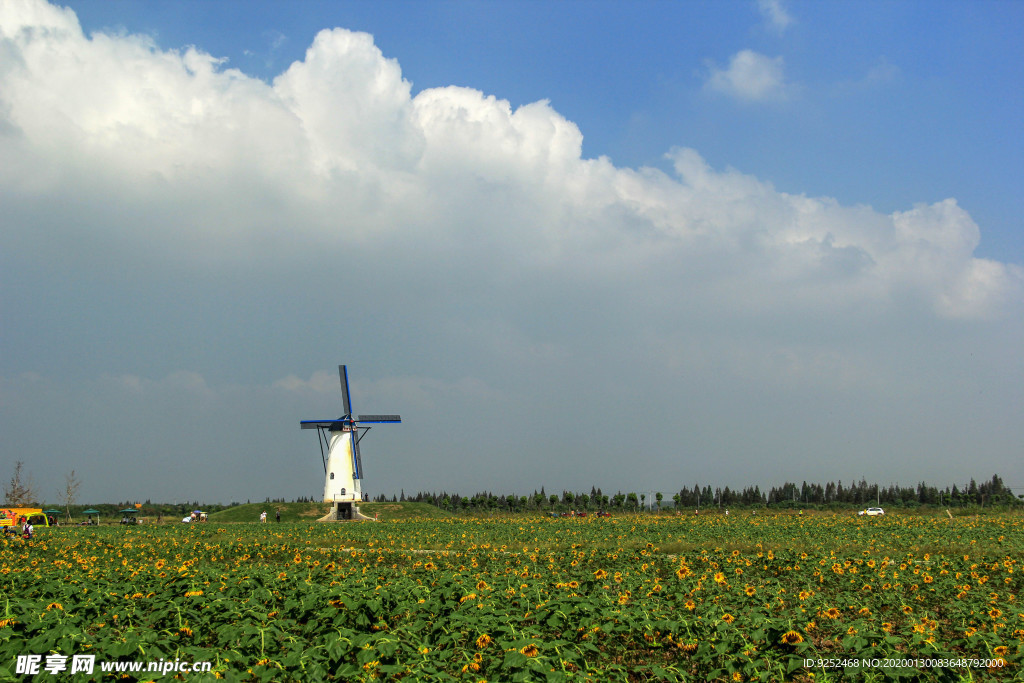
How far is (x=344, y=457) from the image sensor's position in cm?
6288

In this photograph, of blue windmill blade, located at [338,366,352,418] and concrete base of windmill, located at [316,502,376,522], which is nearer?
concrete base of windmill, located at [316,502,376,522]

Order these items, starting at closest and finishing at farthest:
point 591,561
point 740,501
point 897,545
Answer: point 591,561 < point 897,545 < point 740,501

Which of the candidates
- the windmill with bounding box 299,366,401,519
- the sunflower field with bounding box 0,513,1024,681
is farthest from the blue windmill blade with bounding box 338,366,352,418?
the sunflower field with bounding box 0,513,1024,681

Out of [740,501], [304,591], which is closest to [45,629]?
[304,591]

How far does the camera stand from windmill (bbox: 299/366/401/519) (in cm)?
6049

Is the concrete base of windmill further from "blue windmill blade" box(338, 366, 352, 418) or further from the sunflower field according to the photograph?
the sunflower field

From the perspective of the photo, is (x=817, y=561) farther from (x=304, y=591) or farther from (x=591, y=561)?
(x=304, y=591)

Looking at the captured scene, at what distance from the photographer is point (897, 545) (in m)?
22.8

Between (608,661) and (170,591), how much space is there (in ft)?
25.2

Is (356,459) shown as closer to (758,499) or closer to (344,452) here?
(344,452)

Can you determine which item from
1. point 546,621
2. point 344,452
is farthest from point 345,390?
point 546,621

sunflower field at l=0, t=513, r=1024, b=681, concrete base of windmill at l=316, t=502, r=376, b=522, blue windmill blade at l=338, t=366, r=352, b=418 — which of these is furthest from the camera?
blue windmill blade at l=338, t=366, r=352, b=418

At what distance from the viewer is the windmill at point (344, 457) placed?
60494mm

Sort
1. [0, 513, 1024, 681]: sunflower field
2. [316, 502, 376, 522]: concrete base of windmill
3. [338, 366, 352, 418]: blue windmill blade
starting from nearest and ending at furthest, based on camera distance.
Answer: [0, 513, 1024, 681]: sunflower field → [316, 502, 376, 522]: concrete base of windmill → [338, 366, 352, 418]: blue windmill blade
